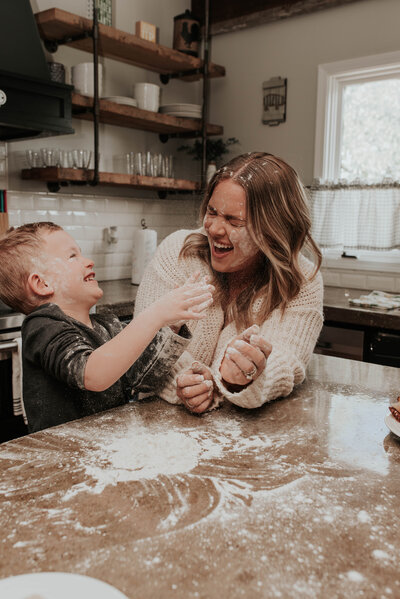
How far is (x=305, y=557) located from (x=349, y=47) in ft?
11.4

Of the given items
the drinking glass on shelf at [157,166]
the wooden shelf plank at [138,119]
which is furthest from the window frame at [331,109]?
the drinking glass on shelf at [157,166]

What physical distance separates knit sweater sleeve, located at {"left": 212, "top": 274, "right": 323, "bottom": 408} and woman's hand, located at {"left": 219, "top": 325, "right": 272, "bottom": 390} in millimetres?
20

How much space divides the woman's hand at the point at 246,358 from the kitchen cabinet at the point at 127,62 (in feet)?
6.73

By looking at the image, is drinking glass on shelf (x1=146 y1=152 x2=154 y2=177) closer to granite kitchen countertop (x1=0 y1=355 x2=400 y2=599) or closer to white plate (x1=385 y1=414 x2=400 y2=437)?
granite kitchen countertop (x1=0 y1=355 x2=400 y2=599)

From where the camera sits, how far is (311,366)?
66.1 inches

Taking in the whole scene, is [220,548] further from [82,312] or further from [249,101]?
[249,101]

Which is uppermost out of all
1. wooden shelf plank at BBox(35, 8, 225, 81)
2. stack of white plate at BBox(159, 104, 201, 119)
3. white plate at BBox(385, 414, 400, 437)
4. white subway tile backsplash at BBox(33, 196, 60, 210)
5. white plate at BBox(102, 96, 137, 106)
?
wooden shelf plank at BBox(35, 8, 225, 81)

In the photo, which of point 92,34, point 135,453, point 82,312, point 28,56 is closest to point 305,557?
point 135,453

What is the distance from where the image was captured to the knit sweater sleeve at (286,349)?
1240mm

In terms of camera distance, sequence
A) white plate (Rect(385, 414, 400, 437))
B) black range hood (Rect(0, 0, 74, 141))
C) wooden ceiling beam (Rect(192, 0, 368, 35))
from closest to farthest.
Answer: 1. white plate (Rect(385, 414, 400, 437))
2. black range hood (Rect(0, 0, 74, 141))
3. wooden ceiling beam (Rect(192, 0, 368, 35))

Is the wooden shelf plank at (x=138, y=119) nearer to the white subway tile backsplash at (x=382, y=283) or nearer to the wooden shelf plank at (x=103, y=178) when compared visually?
the wooden shelf plank at (x=103, y=178)

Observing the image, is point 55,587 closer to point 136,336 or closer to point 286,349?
point 136,336

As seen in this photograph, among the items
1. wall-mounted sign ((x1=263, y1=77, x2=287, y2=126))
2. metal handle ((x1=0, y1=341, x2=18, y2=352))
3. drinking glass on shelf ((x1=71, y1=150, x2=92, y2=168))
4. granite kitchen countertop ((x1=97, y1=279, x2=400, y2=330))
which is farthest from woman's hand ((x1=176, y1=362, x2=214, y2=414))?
wall-mounted sign ((x1=263, y1=77, x2=287, y2=126))

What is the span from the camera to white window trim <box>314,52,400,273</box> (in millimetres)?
3439
